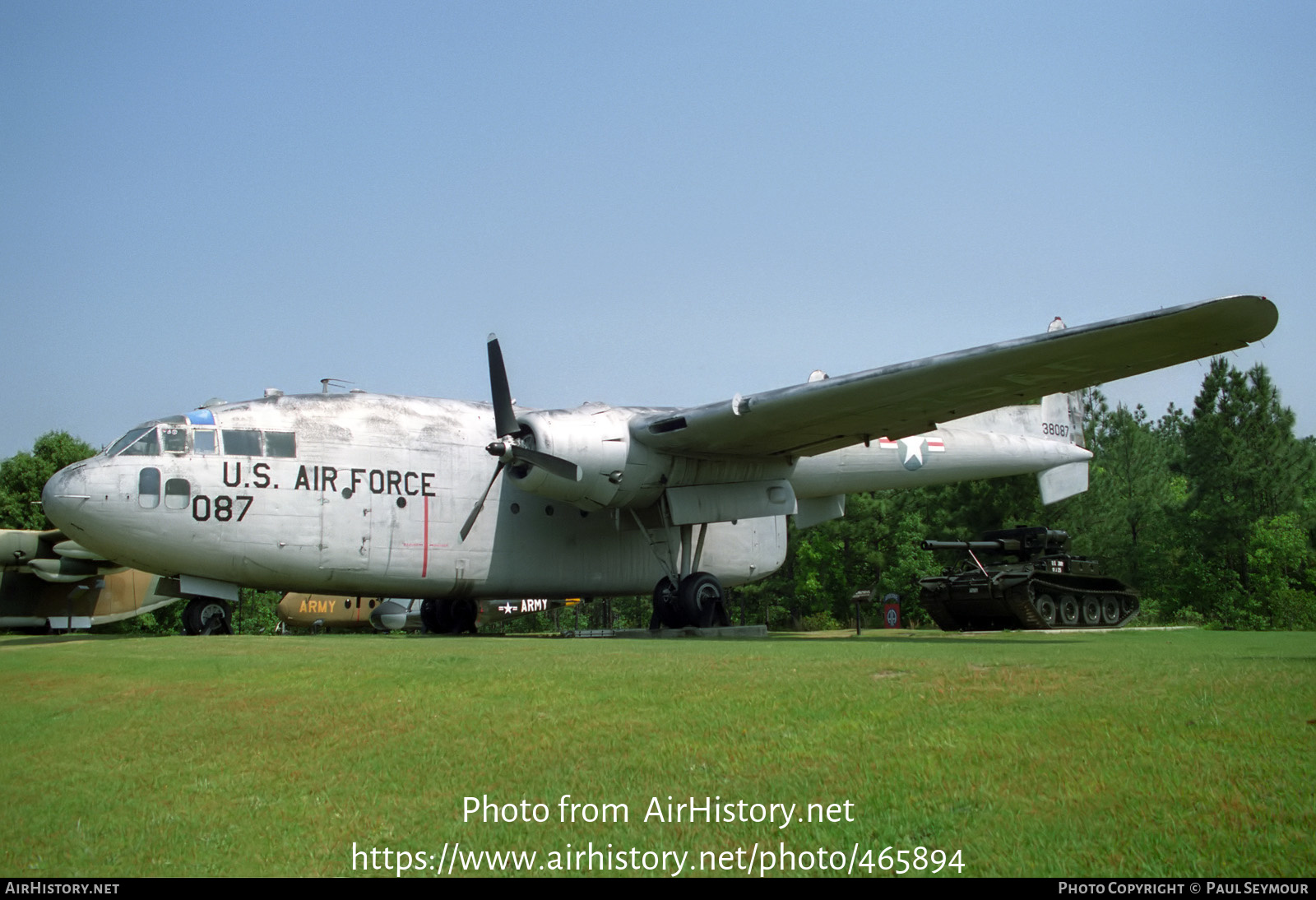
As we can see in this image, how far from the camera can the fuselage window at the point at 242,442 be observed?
49.5 ft

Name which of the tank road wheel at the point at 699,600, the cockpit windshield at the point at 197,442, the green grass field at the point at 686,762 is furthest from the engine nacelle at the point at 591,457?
the green grass field at the point at 686,762

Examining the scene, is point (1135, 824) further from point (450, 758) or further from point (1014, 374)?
point (1014, 374)

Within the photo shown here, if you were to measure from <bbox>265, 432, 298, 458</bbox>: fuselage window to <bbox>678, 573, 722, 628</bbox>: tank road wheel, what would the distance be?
253 inches

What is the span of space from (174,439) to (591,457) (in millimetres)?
5962

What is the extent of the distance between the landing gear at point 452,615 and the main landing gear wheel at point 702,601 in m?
4.75

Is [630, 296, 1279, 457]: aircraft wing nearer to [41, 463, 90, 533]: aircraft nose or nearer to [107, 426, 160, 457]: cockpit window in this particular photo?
[107, 426, 160, 457]: cockpit window

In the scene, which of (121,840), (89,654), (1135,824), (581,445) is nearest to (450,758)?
(121,840)

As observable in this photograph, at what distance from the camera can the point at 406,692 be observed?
25.0 feet

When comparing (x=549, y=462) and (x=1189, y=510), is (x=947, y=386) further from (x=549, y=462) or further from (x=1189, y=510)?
(x=1189, y=510)

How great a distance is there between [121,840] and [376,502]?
11.3 meters

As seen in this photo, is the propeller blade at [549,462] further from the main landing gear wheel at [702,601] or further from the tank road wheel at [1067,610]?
the tank road wheel at [1067,610]

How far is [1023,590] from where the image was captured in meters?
21.8

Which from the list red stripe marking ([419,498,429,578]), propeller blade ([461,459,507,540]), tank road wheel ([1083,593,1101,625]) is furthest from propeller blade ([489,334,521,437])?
tank road wheel ([1083,593,1101,625])

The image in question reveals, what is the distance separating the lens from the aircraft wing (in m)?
11.8
